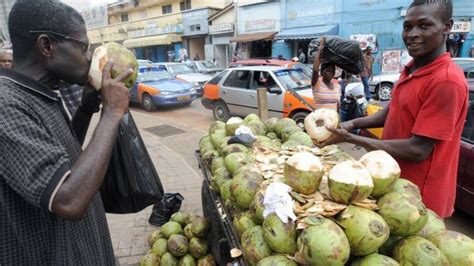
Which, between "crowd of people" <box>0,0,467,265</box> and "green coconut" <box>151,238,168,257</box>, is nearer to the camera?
"crowd of people" <box>0,0,467,265</box>

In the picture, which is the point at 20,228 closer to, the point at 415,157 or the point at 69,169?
the point at 69,169

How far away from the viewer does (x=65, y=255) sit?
4.48ft

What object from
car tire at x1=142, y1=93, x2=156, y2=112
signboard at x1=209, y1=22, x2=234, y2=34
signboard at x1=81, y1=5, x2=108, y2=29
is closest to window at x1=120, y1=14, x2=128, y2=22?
signboard at x1=81, y1=5, x2=108, y2=29

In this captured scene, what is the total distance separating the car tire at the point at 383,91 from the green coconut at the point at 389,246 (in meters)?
11.6

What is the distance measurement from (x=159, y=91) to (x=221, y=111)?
9.55 ft

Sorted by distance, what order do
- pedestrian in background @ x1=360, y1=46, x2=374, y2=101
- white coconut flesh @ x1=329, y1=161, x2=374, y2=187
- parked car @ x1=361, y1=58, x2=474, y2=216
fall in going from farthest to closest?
pedestrian in background @ x1=360, y1=46, x2=374, y2=101 < parked car @ x1=361, y1=58, x2=474, y2=216 < white coconut flesh @ x1=329, y1=161, x2=374, y2=187

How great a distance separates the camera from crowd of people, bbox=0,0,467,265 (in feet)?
3.71

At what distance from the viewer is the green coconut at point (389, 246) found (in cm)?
157

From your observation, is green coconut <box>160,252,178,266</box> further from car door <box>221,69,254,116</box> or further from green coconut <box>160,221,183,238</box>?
car door <box>221,69,254,116</box>

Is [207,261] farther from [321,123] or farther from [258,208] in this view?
[321,123]

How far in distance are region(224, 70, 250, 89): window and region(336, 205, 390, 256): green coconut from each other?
7.72 m

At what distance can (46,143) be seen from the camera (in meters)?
1.16

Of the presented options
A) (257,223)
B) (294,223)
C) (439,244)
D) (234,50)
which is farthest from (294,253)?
(234,50)

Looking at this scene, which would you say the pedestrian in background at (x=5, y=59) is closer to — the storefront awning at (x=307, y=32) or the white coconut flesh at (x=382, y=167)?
the white coconut flesh at (x=382, y=167)
